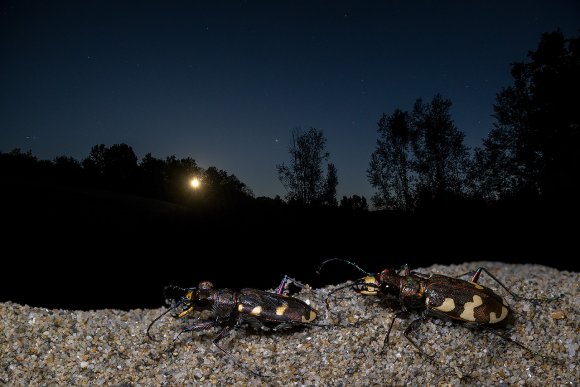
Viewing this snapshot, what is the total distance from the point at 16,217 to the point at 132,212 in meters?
0.94

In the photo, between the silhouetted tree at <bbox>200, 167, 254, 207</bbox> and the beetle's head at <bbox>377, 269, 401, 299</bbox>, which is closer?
the beetle's head at <bbox>377, 269, 401, 299</bbox>

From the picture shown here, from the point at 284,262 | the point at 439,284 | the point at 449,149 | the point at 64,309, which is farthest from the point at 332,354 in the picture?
the point at 449,149

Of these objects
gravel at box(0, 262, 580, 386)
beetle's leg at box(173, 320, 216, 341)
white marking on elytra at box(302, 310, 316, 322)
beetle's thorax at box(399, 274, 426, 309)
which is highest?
beetle's thorax at box(399, 274, 426, 309)

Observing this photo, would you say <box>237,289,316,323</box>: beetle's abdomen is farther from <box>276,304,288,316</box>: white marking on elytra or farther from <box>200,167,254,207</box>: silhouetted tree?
<box>200,167,254,207</box>: silhouetted tree

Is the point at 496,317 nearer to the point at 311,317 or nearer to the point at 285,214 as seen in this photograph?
the point at 311,317

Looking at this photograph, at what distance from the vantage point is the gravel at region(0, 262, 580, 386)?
6.68 ft

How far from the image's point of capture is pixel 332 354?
226cm

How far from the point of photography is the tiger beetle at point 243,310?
7.98 ft

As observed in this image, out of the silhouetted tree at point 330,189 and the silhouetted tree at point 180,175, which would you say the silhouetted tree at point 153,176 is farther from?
the silhouetted tree at point 330,189

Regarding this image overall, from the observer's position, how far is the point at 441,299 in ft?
7.80

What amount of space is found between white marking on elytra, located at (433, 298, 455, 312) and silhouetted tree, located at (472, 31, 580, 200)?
1677mm

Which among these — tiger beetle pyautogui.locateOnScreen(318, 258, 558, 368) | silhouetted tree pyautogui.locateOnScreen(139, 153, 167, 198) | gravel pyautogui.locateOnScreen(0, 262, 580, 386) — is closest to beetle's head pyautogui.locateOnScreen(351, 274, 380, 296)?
tiger beetle pyautogui.locateOnScreen(318, 258, 558, 368)

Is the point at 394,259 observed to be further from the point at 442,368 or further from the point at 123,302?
the point at 123,302

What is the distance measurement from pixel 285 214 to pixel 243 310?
126cm
